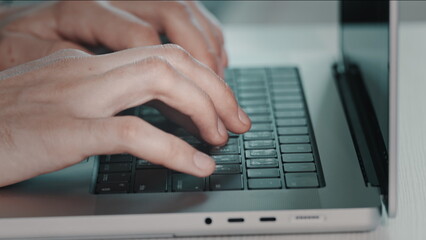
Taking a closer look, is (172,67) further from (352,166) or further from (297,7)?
(297,7)

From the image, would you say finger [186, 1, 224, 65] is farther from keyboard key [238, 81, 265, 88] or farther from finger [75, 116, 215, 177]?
finger [75, 116, 215, 177]

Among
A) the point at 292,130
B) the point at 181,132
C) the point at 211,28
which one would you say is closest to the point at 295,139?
the point at 292,130

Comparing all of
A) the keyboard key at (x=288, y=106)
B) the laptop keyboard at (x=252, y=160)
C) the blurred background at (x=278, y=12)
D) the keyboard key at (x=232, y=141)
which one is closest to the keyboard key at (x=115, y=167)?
the laptop keyboard at (x=252, y=160)

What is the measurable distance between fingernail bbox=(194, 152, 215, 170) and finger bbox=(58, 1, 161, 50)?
9.4 inches

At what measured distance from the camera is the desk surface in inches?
22.7

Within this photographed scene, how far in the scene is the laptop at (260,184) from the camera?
55cm

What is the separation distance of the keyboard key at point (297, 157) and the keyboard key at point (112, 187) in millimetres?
161

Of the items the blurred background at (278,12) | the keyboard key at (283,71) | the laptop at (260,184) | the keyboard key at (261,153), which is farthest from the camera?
the blurred background at (278,12)

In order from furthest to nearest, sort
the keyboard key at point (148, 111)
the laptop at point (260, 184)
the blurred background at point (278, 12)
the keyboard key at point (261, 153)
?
the blurred background at point (278, 12) < the keyboard key at point (148, 111) < the keyboard key at point (261, 153) < the laptop at point (260, 184)

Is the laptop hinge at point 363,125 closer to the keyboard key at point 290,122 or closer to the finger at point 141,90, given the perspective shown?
the keyboard key at point 290,122

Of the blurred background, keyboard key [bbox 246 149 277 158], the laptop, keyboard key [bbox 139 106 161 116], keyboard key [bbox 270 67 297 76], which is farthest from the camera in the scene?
the blurred background

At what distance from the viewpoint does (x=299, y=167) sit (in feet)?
2.05

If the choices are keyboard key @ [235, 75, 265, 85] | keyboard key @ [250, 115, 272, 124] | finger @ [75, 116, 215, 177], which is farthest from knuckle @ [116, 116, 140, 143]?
keyboard key @ [235, 75, 265, 85]

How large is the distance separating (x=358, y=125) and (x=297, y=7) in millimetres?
1146
